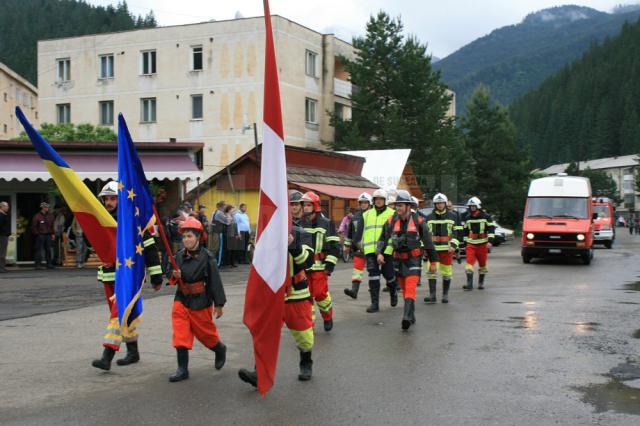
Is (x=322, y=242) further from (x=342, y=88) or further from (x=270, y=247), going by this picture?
(x=342, y=88)

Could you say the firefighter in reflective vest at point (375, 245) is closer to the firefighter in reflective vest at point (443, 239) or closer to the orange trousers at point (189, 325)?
the firefighter in reflective vest at point (443, 239)

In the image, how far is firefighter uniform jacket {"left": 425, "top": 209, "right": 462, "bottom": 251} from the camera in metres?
14.0

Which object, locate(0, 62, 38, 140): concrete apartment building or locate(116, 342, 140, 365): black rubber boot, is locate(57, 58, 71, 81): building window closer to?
locate(0, 62, 38, 140): concrete apartment building

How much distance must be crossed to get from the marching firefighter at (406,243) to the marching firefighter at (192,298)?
12.0 ft

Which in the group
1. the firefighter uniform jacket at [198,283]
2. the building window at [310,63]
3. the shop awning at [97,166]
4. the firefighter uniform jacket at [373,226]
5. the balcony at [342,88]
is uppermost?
the building window at [310,63]

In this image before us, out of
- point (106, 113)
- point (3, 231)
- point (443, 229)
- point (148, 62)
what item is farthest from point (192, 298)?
point (106, 113)

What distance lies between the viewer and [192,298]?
6.94 metres

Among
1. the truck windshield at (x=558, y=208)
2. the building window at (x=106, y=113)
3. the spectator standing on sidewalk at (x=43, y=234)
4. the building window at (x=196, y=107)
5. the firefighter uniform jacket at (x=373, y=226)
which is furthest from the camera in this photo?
the building window at (x=106, y=113)

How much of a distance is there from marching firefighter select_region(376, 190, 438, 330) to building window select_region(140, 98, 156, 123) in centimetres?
3557

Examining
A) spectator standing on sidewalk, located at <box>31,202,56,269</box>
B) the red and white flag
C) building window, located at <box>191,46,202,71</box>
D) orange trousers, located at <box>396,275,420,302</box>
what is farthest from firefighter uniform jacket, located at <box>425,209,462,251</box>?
building window, located at <box>191,46,202,71</box>

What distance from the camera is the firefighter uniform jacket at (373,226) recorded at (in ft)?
40.1

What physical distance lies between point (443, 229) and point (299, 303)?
25.3ft

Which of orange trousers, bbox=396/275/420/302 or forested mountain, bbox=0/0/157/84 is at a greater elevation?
forested mountain, bbox=0/0/157/84

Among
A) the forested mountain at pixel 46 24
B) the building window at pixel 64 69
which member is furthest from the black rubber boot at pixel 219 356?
the forested mountain at pixel 46 24
